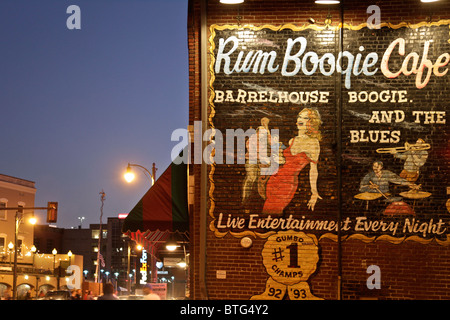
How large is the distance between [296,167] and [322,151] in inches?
28.3

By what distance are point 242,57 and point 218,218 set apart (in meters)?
3.91

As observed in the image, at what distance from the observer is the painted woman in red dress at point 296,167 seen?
14133 mm

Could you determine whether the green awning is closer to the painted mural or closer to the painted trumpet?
the painted mural

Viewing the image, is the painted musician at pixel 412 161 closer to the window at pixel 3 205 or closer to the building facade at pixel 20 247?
the building facade at pixel 20 247

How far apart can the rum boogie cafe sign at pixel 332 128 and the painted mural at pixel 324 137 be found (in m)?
0.02

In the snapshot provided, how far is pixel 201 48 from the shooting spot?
574 inches

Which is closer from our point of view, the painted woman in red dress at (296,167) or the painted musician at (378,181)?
the painted musician at (378,181)

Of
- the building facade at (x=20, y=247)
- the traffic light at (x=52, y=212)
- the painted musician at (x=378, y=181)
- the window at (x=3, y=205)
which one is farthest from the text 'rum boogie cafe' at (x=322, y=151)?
the window at (x=3, y=205)

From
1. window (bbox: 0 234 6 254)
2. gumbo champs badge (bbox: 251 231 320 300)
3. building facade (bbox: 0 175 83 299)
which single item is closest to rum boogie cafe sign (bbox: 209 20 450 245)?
gumbo champs badge (bbox: 251 231 320 300)

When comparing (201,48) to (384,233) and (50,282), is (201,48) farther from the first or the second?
(50,282)

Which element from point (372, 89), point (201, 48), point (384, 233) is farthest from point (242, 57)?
point (384, 233)

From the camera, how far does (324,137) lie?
1427 centimetres

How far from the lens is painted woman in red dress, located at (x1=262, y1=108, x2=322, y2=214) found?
14133 millimetres
